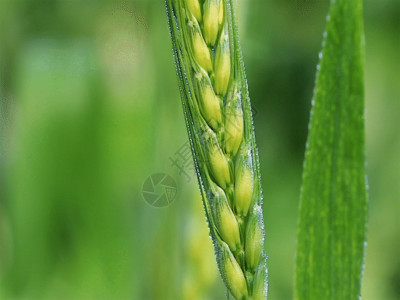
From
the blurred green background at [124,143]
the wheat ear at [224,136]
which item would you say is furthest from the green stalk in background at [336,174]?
the blurred green background at [124,143]

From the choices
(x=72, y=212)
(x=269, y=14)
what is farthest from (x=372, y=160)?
(x=72, y=212)

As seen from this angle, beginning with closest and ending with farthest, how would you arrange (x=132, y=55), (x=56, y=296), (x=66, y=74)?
1. (x=56, y=296)
2. (x=66, y=74)
3. (x=132, y=55)

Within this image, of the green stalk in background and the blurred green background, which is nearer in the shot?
the green stalk in background

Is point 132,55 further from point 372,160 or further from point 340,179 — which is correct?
point 340,179

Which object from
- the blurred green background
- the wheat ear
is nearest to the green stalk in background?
the wheat ear

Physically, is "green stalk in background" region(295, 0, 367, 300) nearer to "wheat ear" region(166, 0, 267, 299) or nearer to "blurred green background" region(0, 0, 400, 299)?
"wheat ear" region(166, 0, 267, 299)

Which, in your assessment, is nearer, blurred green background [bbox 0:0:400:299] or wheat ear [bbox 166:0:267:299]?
wheat ear [bbox 166:0:267:299]
